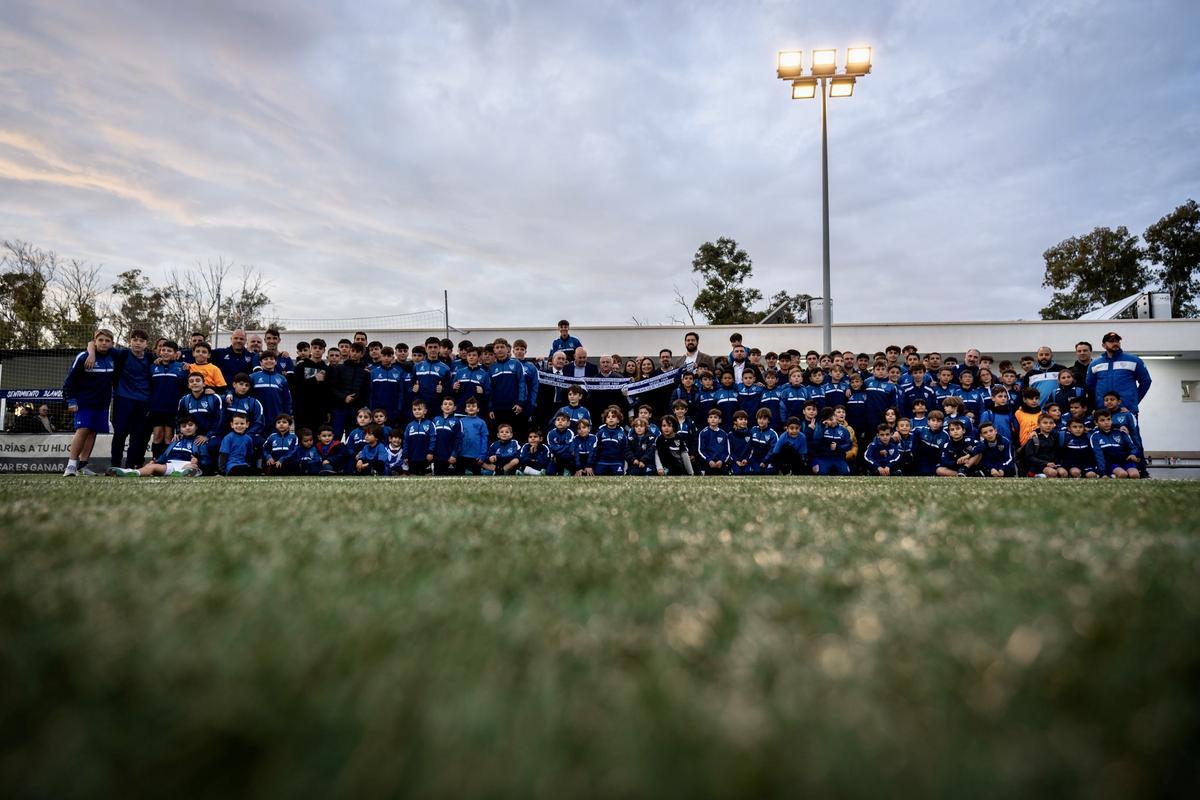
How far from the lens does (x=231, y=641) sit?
98cm

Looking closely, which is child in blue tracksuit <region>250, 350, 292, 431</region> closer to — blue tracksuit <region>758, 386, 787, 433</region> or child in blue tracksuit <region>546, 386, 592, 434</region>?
child in blue tracksuit <region>546, 386, 592, 434</region>

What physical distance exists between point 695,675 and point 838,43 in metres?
14.6

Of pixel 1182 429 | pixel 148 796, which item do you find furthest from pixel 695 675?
pixel 1182 429

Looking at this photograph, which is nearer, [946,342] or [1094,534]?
[1094,534]

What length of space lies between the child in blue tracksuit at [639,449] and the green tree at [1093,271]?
3803cm

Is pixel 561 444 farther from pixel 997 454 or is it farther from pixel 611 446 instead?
pixel 997 454

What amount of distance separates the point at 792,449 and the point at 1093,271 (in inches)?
1501

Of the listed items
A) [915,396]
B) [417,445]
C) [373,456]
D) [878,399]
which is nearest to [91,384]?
[373,456]

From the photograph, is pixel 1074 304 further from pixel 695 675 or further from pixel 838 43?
pixel 695 675

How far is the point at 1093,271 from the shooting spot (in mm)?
37062

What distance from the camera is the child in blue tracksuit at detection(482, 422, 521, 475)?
1068cm

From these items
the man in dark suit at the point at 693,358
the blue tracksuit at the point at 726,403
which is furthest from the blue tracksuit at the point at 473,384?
the blue tracksuit at the point at 726,403

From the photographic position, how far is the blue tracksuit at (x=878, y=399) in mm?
11102

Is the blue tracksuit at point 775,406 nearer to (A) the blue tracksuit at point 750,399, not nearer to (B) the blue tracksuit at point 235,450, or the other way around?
(A) the blue tracksuit at point 750,399
